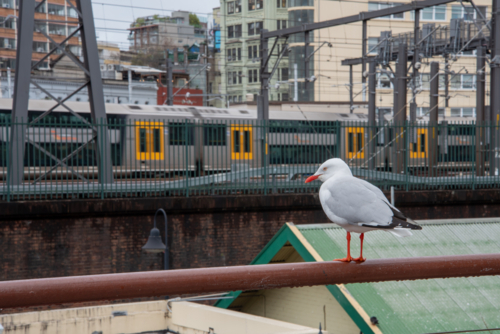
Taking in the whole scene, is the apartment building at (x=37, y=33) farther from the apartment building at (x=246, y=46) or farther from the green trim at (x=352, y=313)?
the green trim at (x=352, y=313)

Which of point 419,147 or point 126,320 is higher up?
point 419,147

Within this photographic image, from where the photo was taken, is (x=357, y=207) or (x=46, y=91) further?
(x=46, y=91)

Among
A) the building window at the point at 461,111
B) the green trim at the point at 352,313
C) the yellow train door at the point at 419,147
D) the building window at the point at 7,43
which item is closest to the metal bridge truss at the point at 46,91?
the green trim at the point at 352,313

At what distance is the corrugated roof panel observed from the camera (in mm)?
7672

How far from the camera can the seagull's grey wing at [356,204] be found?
3037mm

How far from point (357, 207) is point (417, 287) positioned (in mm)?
5724

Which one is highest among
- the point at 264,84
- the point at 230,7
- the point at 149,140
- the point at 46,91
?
the point at 230,7

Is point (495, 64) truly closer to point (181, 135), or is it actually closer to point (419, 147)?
point (419, 147)

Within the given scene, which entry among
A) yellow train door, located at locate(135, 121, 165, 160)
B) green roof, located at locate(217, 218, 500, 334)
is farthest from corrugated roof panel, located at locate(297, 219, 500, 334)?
yellow train door, located at locate(135, 121, 165, 160)

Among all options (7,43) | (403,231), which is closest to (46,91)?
(403,231)

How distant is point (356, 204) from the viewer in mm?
3102

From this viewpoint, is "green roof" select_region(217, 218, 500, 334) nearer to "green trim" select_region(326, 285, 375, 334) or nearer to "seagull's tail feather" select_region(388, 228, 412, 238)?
"green trim" select_region(326, 285, 375, 334)

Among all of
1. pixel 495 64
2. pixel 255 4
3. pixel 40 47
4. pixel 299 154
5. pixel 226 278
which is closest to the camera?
pixel 226 278

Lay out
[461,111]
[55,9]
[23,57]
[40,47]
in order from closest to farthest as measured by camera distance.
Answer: [23,57] < [461,111] < [40,47] < [55,9]
